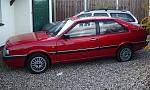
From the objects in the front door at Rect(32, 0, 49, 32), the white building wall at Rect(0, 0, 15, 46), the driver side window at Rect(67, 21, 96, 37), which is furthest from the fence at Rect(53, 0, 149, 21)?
the driver side window at Rect(67, 21, 96, 37)

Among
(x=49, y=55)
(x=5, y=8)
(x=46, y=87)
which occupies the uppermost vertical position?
(x=5, y=8)

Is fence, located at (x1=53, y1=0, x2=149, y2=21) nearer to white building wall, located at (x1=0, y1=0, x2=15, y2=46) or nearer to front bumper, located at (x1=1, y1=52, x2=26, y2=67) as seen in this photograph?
white building wall, located at (x1=0, y1=0, x2=15, y2=46)

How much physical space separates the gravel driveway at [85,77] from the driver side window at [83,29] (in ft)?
3.38

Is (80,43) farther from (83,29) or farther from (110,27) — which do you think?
(110,27)

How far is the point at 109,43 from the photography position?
9453 millimetres

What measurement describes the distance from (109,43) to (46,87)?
294 cm

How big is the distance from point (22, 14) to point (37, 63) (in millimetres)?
7193

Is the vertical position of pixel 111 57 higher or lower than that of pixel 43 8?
lower

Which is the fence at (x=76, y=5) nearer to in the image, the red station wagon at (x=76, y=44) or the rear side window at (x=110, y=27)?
the red station wagon at (x=76, y=44)

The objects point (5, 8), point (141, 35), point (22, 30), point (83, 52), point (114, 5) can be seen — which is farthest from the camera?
point (114, 5)

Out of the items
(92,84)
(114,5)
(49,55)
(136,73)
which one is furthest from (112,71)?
(114,5)

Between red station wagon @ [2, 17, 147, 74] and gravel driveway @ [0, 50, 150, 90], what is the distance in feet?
1.09

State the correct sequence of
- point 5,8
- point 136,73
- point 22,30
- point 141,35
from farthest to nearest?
1. point 22,30
2. point 5,8
3. point 141,35
4. point 136,73

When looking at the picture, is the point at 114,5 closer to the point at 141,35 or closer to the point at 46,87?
the point at 141,35
